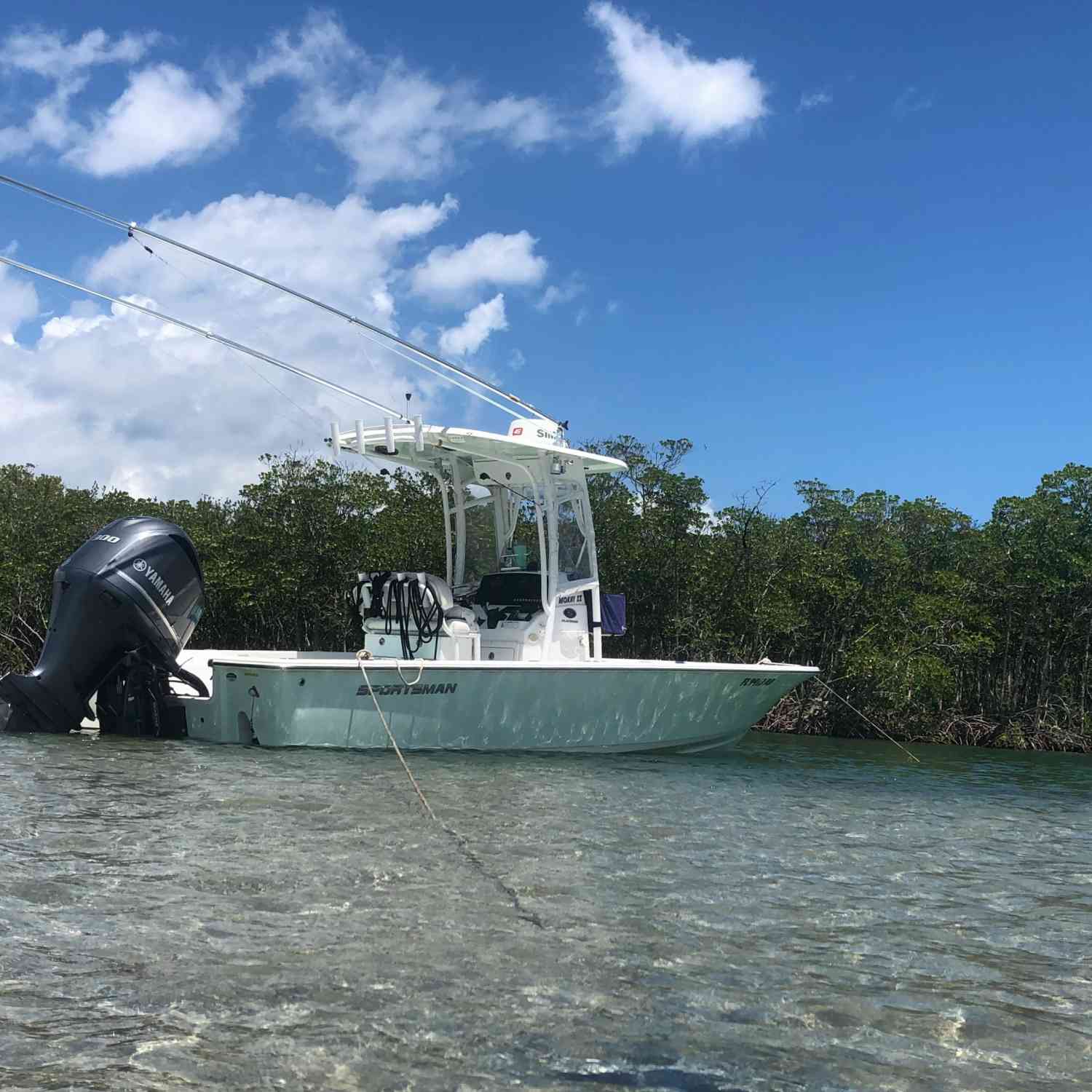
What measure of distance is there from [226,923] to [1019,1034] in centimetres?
330

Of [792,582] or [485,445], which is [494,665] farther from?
[792,582]

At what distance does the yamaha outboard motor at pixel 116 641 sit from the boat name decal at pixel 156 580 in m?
0.01

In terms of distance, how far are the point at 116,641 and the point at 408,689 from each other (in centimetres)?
324

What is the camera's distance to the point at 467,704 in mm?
11875

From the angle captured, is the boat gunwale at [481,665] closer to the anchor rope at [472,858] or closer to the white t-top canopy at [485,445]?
the anchor rope at [472,858]

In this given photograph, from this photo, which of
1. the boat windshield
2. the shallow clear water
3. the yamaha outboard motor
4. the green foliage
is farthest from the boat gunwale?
the green foliage

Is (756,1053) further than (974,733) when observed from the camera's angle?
No

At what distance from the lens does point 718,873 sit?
6566 millimetres

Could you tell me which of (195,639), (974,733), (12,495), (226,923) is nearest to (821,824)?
(226,923)

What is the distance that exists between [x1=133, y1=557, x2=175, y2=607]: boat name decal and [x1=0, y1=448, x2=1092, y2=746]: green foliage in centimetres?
1185

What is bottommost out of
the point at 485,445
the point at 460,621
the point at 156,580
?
the point at 460,621

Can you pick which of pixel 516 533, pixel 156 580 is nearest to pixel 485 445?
pixel 516 533

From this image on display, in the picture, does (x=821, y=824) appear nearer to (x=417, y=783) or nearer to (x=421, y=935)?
(x=417, y=783)

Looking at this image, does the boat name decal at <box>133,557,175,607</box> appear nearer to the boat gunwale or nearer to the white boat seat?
the boat gunwale
